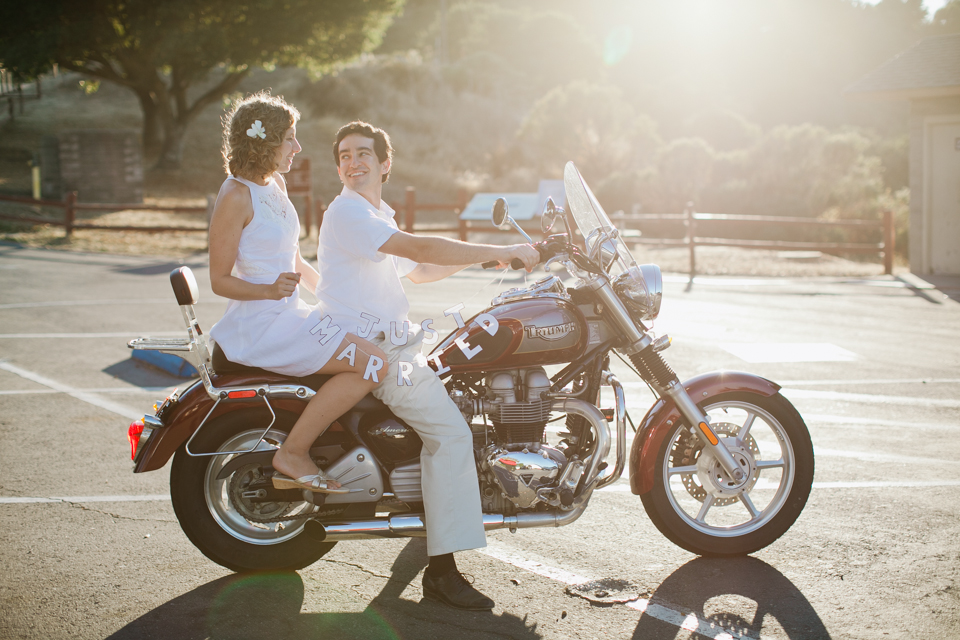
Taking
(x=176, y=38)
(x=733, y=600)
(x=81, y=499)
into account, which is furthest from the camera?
(x=176, y=38)

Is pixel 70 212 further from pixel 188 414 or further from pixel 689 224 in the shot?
pixel 188 414

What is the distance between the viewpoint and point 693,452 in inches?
153

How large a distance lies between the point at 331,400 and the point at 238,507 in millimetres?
726

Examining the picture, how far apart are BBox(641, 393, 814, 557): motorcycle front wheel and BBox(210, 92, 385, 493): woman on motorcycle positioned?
1.46 m

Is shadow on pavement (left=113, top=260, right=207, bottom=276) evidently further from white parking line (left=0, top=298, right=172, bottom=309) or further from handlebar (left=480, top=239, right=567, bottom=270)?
handlebar (left=480, top=239, right=567, bottom=270)

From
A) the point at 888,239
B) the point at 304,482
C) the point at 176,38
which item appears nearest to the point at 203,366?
the point at 304,482

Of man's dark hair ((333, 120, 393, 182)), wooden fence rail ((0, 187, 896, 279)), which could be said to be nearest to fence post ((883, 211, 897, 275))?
wooden fence rail ((0, 187, 896, 279))

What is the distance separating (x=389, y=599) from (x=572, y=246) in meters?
1.72

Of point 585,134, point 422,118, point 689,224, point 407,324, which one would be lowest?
point 407,324

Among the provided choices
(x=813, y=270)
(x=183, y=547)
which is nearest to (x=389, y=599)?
(x=183, y=547)

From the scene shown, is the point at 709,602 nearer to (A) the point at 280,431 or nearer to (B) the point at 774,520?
(B) the point at 774,520

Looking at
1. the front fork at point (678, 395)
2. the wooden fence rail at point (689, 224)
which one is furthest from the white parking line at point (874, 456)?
the wooden fence rail at point (689, 224)

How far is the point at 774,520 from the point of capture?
12.6 feet

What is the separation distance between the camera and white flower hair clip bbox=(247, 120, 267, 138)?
3395mm
